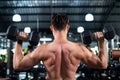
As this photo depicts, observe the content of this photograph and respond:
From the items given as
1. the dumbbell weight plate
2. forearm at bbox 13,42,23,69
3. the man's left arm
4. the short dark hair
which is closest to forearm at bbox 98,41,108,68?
the short dark hair

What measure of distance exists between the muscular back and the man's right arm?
0.28 ft

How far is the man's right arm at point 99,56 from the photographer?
240cm

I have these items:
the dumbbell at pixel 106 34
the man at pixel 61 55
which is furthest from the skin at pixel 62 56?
the dumbbell at pixel 106 34

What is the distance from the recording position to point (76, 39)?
1906cm

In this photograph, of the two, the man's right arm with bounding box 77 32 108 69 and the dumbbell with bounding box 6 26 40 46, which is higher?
the dumbbell with bounding box 6 26 40 46

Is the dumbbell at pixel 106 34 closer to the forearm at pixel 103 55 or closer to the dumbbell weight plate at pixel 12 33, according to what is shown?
the forearm at pixel 103 55

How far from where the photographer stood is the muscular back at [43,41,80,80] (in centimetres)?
250

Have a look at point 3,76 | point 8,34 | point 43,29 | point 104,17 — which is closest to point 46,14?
point 43,29

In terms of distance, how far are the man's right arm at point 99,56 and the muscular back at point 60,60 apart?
8 centimetres

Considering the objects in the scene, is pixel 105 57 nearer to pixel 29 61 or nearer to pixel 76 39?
pixel 29 61

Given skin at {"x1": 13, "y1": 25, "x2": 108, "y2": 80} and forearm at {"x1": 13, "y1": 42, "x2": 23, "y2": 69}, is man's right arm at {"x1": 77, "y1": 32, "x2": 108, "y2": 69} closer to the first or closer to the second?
skin at {"x1": 13, "y1": 25, "x2": 108, "y2": 80}

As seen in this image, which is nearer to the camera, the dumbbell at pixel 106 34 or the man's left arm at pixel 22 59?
the man's left arm at pixel 22 59

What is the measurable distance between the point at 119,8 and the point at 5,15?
262 inches

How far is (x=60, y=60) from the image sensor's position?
2.50m
